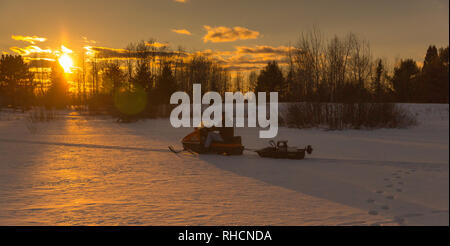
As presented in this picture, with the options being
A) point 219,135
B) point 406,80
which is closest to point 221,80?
point 406,80

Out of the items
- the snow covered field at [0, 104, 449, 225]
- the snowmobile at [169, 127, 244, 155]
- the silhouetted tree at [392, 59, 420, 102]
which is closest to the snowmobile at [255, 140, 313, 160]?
the snow covered field at [0, 104, 449, 225]

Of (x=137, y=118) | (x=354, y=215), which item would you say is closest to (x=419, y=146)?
(x=354, y=215)

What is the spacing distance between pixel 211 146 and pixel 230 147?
Result: 0.67 metres

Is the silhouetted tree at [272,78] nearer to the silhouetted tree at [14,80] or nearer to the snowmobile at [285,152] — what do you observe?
the silhouetted tree at [14,80]

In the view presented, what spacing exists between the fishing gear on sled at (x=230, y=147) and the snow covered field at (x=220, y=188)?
439 mm

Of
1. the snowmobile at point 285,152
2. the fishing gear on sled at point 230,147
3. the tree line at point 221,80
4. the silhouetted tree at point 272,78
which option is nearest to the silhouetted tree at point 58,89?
the tree line at point 221,80

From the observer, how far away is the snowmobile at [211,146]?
1140 cm

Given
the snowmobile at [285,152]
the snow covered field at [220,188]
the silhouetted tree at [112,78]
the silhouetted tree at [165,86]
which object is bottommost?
the snow covered field at [220,188]

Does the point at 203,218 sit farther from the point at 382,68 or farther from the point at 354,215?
the point at 382,68

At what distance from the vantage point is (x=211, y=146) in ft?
37.9

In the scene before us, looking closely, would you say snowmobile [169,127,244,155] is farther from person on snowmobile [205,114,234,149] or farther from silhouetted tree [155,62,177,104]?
silhouetted tree [155,62,177,104]

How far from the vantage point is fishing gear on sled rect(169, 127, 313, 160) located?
1074 centimetres

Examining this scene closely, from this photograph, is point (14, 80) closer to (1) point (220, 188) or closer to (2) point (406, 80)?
(2) point (406, 80)

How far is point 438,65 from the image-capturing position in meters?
33.6
